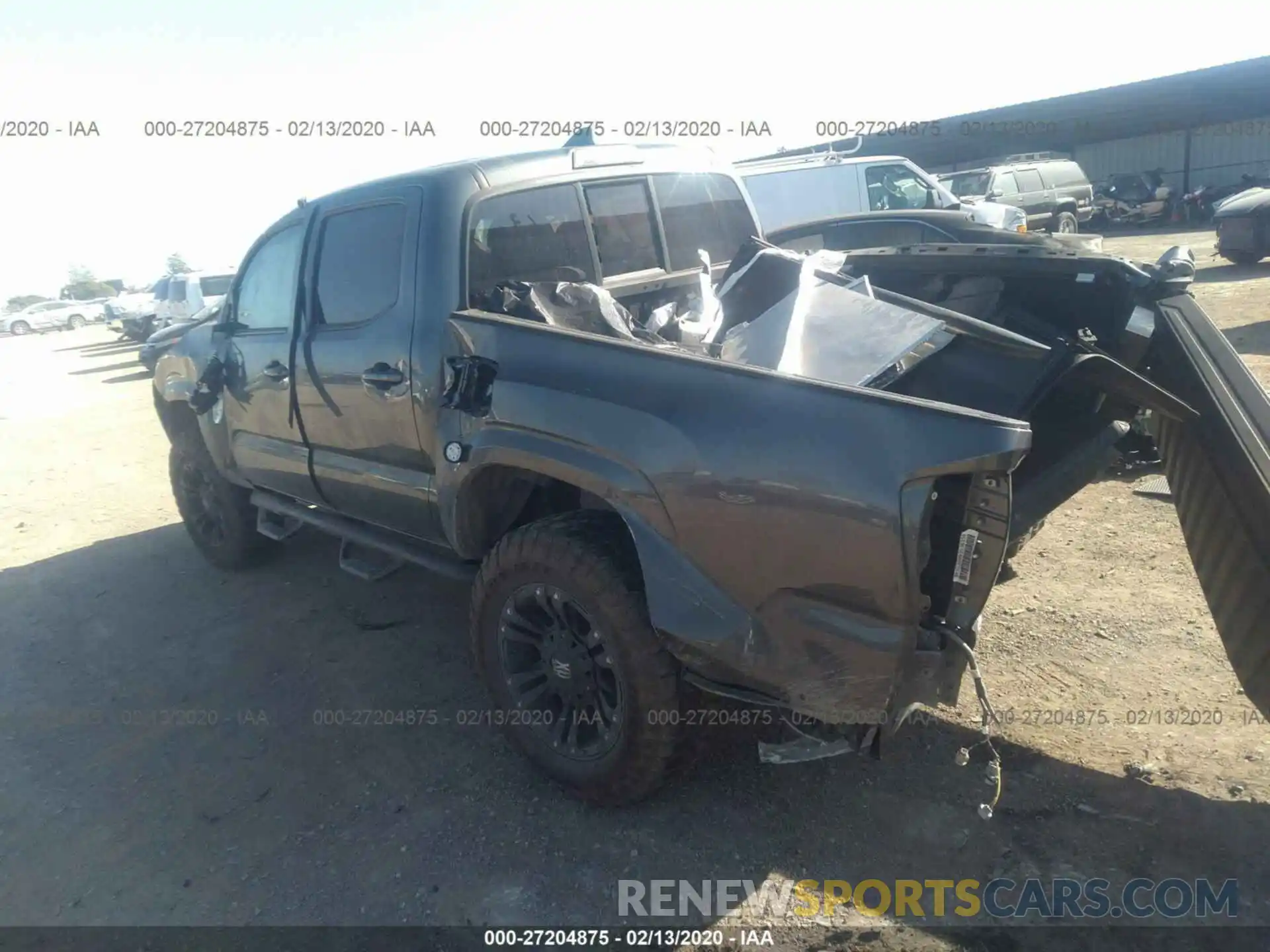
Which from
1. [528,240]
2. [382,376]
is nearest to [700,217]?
[528,240]

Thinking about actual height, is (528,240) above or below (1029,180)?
above

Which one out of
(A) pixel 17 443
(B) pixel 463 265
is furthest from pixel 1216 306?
(A) pixel 17 443

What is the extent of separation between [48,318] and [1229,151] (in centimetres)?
4817

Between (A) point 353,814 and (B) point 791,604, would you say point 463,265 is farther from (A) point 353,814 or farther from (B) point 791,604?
(A) point 353,814

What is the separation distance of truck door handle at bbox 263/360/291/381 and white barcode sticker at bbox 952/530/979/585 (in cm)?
321

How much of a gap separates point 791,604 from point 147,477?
318 inches

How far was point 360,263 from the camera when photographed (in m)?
3.74

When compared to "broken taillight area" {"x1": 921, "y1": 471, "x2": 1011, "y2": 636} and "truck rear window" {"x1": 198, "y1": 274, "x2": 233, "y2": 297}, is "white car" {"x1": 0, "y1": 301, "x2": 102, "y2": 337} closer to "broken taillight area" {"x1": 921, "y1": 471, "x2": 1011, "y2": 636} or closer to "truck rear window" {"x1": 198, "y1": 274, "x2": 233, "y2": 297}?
"truck rear window" {"x1": 198, "y1": 274, "x2": 233, "y2": 297}

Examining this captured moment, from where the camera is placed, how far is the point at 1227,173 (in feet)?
86.1

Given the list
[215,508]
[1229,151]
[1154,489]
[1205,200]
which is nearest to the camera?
[1154,489]

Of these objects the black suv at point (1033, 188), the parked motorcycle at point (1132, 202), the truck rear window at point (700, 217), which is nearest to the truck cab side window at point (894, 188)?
the black suv at point (1033, 188)

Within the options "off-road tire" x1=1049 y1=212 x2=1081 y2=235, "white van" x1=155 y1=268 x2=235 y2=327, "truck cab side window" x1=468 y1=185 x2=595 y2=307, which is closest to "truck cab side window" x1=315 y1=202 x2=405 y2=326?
"truck cab side window" x1=468 y1=185 x2=595 y2=307

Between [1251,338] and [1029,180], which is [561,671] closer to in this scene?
[1251,338]

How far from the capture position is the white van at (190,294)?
59.0 ft
